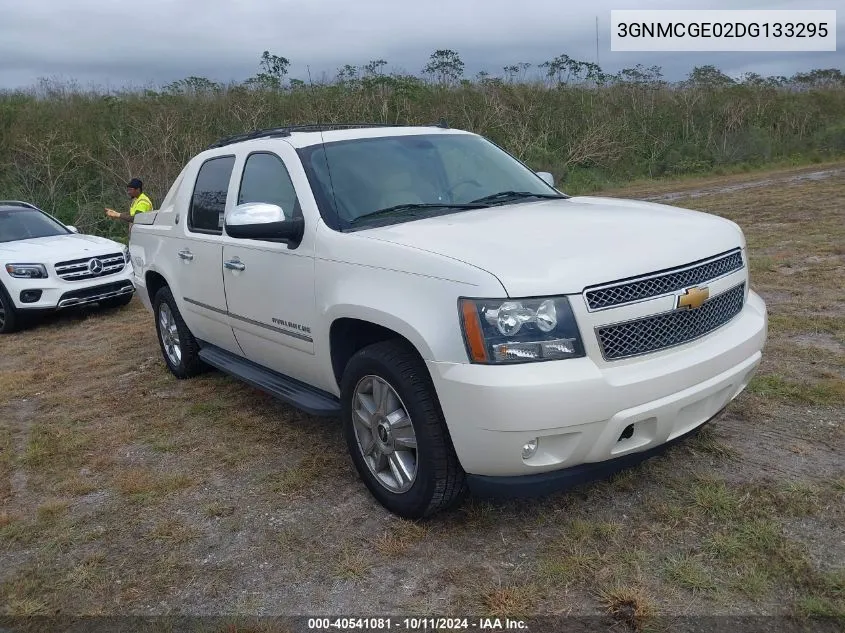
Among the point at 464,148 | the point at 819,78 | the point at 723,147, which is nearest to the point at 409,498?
the point at 464,148

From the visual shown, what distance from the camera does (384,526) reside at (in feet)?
10.8

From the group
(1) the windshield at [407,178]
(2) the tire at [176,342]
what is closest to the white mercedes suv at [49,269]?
(2) the tire at [176,342]

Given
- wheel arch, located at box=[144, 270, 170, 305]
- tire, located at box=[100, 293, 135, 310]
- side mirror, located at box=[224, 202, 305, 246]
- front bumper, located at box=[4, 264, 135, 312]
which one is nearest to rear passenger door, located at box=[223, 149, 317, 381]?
side mirror, located at box=[224, 202, 305, 246]

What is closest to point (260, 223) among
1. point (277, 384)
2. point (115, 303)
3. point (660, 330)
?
point (277, 384)

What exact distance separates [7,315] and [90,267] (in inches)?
42.3

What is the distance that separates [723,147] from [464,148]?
74.6 feet

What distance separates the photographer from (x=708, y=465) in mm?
3582

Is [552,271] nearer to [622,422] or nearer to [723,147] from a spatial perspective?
[622,422]

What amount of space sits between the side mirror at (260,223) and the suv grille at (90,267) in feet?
19.9

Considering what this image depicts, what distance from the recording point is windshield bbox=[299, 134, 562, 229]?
3748 mm

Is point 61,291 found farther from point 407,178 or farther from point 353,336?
point 353,336

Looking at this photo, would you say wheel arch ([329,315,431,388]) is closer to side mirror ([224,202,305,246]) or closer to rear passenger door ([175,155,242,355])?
side mirror ([224,202,305,246])

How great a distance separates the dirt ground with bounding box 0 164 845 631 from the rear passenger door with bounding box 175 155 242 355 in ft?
2.02

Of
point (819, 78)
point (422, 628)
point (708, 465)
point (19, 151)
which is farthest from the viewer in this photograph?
point (819, 78)
